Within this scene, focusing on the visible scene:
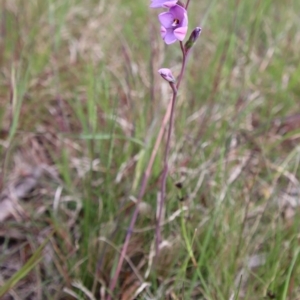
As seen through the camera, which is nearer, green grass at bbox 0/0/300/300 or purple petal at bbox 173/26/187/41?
purple petal at bbox 173/26/187/41

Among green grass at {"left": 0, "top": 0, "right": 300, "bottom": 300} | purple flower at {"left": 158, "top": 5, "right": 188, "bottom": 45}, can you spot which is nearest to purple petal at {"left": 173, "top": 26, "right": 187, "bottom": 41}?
purple flower at {"left": 158, "top": 5, "right": 188, "bottom": 45}

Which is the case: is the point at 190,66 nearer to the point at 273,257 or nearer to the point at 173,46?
the point at 173,46

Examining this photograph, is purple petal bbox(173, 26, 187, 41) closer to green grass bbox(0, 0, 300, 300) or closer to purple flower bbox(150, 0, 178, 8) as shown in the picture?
purple flower bbox(150, 0, 178, 8)

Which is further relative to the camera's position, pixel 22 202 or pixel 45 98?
pixel 45 98

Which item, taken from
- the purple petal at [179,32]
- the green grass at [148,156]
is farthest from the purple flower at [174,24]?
the green grass at [148,156]

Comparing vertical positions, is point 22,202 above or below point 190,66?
below

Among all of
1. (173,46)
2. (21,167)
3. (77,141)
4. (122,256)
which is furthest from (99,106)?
(122,256)

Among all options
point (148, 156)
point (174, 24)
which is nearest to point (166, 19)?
point (174, 24)
